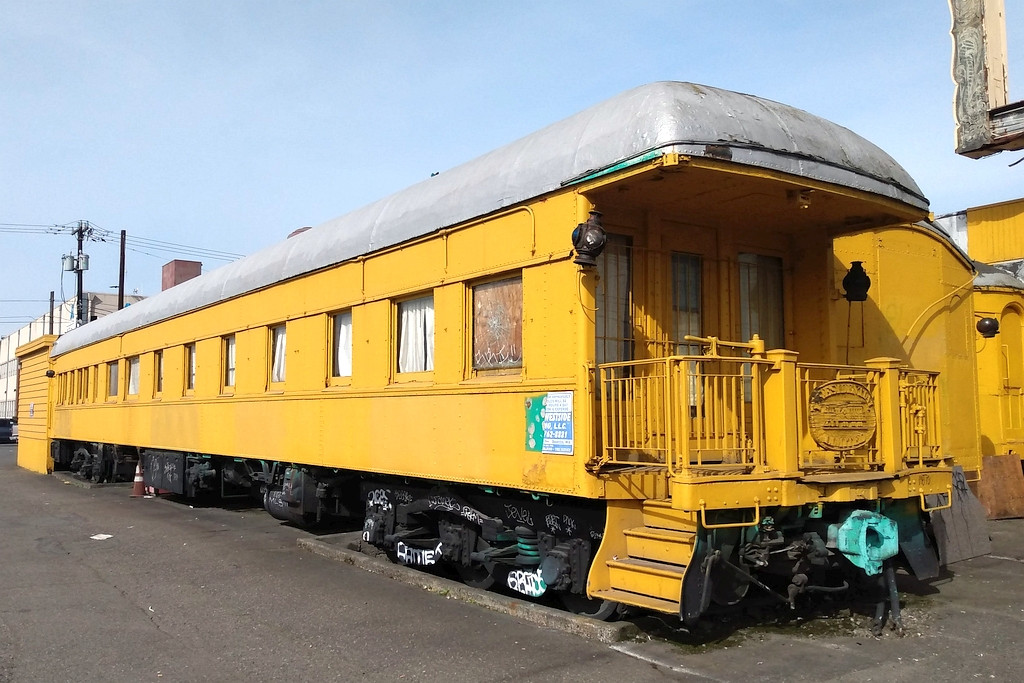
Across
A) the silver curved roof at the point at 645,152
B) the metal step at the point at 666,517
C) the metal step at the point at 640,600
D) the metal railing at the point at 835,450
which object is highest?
the silver curved roof at the point at 645,152

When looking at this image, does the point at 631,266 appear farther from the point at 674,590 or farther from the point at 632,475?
the point at 674,590

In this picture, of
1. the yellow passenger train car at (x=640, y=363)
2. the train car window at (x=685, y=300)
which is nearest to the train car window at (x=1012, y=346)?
the yellow passenger train car at (x=640, y=363)

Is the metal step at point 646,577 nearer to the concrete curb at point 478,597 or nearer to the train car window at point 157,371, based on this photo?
the concrete curb at point 478,597

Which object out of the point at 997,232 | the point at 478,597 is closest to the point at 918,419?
the point at 478,597

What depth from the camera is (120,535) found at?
1117 cm

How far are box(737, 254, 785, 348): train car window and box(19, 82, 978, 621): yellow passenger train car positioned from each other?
0.03 m

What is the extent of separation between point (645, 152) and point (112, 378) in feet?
51.3

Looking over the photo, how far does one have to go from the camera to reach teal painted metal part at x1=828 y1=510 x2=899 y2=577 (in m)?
5.57

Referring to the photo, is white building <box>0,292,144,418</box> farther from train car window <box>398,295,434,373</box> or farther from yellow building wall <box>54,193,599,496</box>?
train car window <box>398,295,434,373</box>

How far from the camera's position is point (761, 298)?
754 cm

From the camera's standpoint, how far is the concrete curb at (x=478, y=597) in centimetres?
579

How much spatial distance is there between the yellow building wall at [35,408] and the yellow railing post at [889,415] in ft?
73.9

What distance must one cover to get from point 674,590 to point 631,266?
2532 mm

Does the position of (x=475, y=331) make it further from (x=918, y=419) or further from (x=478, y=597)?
(x=918, y=419)
